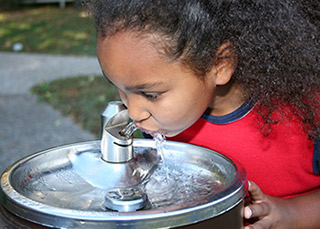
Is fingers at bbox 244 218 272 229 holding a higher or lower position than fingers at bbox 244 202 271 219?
lower

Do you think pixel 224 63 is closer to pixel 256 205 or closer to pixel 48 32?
pixel 256 205

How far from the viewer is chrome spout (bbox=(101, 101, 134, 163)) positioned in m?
1.11

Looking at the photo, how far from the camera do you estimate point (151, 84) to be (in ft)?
3.51

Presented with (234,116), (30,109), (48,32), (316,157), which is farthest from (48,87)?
(316,157)

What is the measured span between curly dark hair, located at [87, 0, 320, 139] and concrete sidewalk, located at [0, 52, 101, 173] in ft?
5.70

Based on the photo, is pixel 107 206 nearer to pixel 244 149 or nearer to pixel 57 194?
pixel 57 194

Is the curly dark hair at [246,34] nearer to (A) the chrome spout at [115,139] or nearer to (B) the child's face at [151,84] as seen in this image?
(B) the child's face at [151,84]

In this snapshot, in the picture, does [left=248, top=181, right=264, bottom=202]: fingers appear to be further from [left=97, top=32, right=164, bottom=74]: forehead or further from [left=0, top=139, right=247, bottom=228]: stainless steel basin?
[left=97, top=32, right=164, bottom=74]: forehead

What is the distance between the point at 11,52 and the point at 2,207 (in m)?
4.53

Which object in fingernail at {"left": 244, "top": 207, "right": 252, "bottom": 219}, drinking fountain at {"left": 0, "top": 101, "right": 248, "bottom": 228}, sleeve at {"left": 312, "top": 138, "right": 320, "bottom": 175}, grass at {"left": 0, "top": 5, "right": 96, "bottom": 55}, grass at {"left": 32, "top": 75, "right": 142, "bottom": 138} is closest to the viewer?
drinking fountain at {"left": 0, "top": 101, "right": 248, "bottom": 228}

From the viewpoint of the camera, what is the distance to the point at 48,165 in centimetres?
113

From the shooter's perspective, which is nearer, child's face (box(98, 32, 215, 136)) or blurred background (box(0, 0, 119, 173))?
child's face (box(98, 32, 215, 136))

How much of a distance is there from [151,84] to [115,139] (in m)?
0.14

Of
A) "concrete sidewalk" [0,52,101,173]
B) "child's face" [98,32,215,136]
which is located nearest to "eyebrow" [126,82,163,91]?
"child's face" [98,32,215,136]
